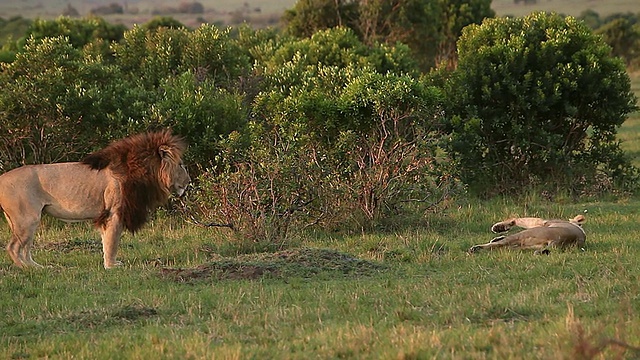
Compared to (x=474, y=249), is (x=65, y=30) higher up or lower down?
lower down

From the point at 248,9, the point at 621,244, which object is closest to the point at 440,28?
the point at 621,244

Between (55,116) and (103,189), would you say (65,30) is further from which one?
(103,189)

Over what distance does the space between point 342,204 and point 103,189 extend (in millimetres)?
3302

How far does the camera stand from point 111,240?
389 inches

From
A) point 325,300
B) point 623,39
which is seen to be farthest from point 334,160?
point 623,39

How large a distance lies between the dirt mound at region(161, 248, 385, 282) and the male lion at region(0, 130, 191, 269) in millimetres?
1104

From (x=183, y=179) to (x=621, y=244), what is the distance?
4.79 metres

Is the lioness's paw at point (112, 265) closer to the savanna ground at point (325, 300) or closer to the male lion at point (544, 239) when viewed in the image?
the savanna ground at point (325, 300)

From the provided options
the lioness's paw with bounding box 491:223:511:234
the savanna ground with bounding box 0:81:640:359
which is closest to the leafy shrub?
the savanna ground with bounding box 0:81:640:359

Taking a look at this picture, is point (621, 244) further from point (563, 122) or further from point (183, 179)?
point (563, 122)

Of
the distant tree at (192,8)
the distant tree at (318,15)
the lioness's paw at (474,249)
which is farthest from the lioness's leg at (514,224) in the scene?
the distant tree at (192,8)

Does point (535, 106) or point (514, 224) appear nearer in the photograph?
point (514, 224)

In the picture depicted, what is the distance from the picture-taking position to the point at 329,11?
108 feet

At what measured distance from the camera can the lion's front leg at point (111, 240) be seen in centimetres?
985
